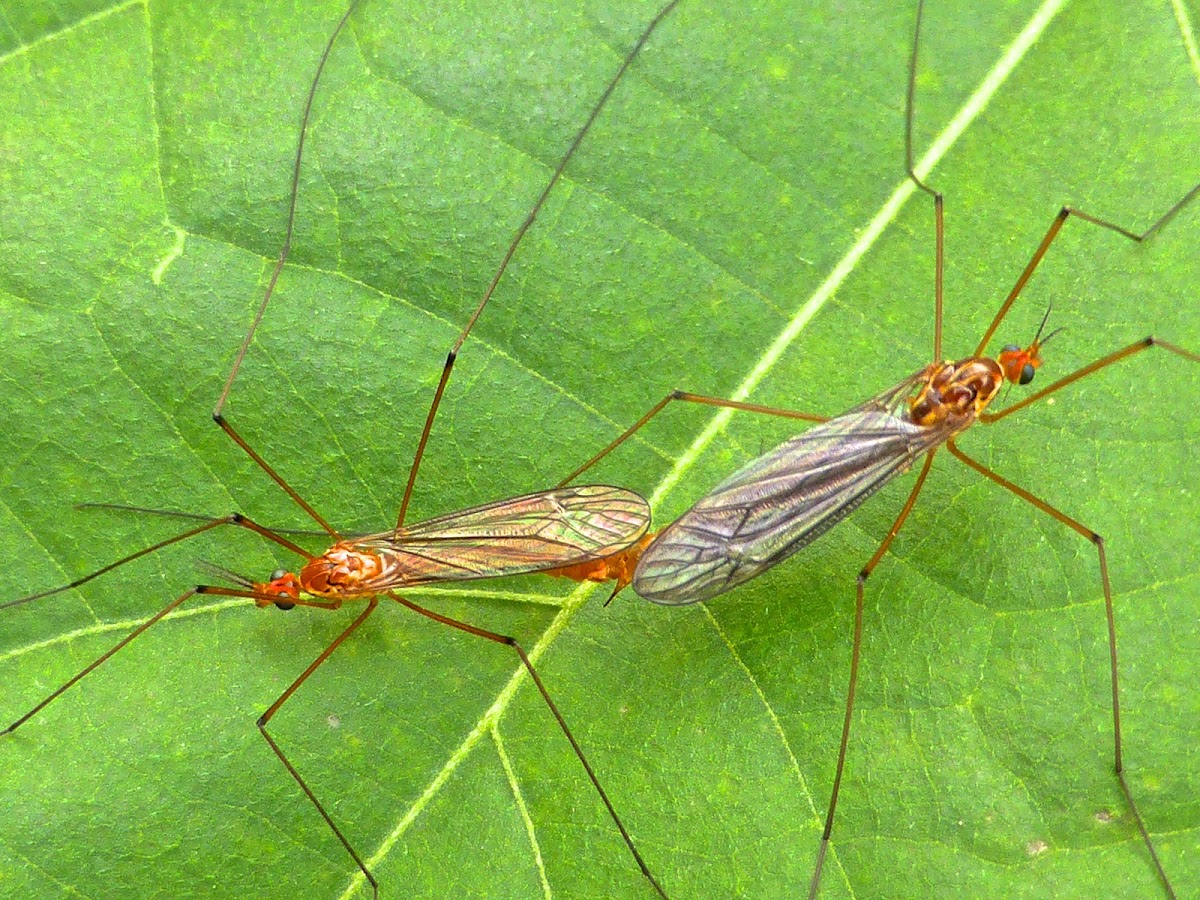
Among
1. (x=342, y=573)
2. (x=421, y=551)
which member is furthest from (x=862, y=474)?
(x=342, y=573)

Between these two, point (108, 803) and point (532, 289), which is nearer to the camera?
point (108, 803)

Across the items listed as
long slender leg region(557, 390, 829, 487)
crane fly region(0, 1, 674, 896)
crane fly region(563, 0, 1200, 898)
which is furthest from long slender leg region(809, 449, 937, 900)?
crane fly region(0, 1, 674, 896)

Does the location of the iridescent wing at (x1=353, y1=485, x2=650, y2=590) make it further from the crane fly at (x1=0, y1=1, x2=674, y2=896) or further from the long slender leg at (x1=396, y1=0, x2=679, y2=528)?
the long slender leg at (x1=396, y1=0, x2=679, y2=528)

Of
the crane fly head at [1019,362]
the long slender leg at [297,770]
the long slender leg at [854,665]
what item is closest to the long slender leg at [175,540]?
the long slender leg at [297,770]

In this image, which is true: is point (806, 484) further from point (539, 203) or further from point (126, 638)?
point (126, 638)

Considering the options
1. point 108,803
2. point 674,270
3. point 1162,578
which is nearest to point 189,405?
point 108,803

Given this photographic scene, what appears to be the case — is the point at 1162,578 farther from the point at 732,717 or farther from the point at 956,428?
the point at 732,717

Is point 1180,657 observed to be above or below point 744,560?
above
